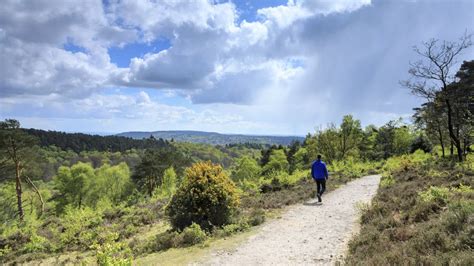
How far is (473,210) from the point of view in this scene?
664cm

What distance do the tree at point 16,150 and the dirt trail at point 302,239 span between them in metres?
24.6

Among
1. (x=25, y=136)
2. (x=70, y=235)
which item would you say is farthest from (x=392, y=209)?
(x=25, y=136)

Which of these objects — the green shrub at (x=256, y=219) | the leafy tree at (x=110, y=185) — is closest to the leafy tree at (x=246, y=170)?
the leafy tree at (x=110, y=185)

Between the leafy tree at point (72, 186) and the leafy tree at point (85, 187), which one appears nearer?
the leafy tree at point (72, 186)

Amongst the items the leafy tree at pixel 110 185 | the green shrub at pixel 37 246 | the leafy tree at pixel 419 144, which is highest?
the leafy tree at pixel 419 144

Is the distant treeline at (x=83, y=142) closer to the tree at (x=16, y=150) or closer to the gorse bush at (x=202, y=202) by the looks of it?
the tree at (x=16, y=150)

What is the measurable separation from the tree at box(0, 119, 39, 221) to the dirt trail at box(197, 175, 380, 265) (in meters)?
24.6

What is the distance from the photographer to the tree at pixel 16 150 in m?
27.1

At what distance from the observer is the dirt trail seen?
24.8 ft

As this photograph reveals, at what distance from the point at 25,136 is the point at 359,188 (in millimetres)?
26300

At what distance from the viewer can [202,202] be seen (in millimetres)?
11109

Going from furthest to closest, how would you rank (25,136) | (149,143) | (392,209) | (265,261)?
(149,143), (25,136), (392,209), (265,261)

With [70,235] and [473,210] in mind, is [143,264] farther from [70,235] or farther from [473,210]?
[473,210]

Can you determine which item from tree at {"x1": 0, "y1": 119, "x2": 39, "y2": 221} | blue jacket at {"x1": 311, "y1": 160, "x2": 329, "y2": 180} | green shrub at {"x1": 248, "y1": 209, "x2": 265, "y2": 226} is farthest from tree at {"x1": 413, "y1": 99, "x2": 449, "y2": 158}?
tree at {"x1": 0, "y1": 119, "x2": 39, "y2": 221}
